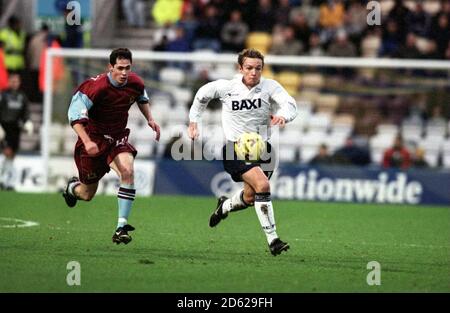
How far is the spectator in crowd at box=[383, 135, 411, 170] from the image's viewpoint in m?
21.8

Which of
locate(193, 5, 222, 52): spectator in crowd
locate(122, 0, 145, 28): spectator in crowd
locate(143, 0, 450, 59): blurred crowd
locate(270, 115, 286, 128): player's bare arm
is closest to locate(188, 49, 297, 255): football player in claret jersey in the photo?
locate(270, 115, 286, 128): player's bare arm

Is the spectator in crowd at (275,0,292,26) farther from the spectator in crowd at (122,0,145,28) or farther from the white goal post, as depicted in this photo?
the spectator in crowd at (122,0,145,28)

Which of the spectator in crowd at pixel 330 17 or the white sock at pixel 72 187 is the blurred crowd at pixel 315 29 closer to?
the spectator in crowd at pixel 330 17

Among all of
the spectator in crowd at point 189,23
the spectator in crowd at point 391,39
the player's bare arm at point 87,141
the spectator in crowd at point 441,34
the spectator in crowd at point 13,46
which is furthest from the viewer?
the spectator in crowd at point 189,23

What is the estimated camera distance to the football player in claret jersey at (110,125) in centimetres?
1204

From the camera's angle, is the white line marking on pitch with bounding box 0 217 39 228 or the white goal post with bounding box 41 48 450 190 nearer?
the white line marking on pitch with bounding box 0 217 39 228

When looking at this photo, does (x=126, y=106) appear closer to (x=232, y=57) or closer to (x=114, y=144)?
(x=114, y=144)

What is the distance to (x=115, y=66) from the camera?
1216 centimetres

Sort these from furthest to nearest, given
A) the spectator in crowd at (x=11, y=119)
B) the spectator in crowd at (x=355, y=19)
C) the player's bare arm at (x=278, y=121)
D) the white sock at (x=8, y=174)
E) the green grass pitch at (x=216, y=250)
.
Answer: the spectator in crowd at (x=355, y=19) → the white sock at (x=8, y=174) → the spectator in crowd at (x=11, y=119) → the player's bare arm at (x=278, y=121) → the green grass pitch at (x=216, y=250)

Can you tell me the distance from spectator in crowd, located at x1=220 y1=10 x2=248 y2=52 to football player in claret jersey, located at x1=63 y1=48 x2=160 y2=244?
11.8 m

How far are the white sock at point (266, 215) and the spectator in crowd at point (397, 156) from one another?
10.5 metres

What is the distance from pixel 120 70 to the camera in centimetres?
1216

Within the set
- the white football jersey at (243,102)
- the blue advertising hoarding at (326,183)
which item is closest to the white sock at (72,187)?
the white football jersey at (243,102)

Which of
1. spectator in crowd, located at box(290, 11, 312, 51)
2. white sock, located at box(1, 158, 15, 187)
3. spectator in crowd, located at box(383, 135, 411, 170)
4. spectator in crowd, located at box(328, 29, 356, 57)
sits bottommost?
white sock, located at box(1, 158, 15, 187)
